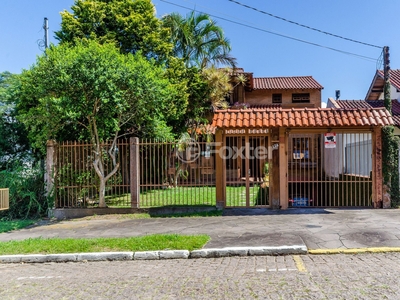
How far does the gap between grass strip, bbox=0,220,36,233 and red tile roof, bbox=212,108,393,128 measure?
244 inches

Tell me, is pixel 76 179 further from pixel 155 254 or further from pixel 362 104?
pixel 362 104

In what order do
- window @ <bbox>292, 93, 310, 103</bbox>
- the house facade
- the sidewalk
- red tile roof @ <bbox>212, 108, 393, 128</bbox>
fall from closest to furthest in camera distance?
the sidewalk < red tile roof @ <bbox>212, 108, 393, 128</bbox> < the house facade < window @ <bbox>292, 93, 310, 103</bbox>

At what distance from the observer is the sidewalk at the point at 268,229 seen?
6527 mm

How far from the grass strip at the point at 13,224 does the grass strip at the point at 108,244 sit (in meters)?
1.98

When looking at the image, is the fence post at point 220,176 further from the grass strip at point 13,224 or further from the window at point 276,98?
the window at point 276,98

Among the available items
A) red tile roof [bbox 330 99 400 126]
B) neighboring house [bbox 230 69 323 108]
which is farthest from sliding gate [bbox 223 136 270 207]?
neighboring house [bbox 230 69 323 108]

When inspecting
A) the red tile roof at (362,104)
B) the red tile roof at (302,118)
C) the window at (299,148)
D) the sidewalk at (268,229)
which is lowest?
the sidewalk at (268,229)

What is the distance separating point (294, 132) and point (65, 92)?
6.84m

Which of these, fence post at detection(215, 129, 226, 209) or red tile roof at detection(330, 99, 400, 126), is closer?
fence post at detection(215, 129, 226, 209)

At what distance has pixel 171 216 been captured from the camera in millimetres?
9922

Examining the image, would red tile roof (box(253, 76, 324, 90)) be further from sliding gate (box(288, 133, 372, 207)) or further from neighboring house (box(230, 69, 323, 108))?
sliding gate (box(288, 133, 372, 207))

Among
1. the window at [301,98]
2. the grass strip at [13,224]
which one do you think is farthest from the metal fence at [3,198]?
the window at [301,98]

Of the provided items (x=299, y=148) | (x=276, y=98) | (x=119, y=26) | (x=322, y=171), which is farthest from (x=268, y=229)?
(x=276, y=98)

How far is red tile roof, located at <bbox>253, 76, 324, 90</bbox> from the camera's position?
26.8 metres
